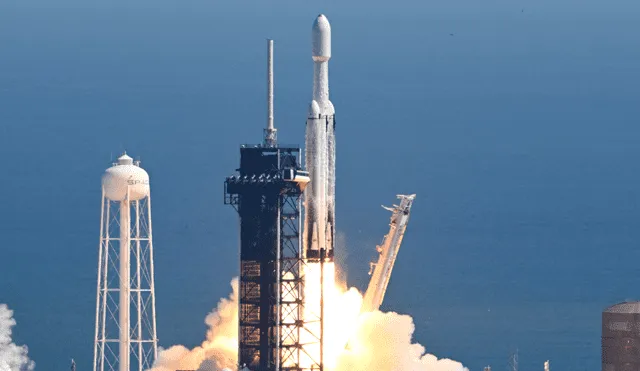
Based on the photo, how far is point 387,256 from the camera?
147500mm

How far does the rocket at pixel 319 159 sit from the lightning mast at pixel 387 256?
177 inches

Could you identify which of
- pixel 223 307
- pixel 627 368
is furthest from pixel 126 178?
pixel 627 368

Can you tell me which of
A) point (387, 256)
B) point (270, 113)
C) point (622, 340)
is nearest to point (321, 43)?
point (270, 113)

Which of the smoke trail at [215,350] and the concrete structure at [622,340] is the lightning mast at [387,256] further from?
the concrete structure at [622,340]

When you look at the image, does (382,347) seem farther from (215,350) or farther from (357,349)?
(215,350)

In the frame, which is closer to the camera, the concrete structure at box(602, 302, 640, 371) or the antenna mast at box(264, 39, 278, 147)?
the antenna mast at box(264, 39, 278, 147)

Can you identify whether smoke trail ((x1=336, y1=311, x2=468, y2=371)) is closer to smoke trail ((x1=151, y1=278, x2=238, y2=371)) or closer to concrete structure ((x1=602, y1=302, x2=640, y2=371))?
smoke trail ((x1=151, y1=278, x2=238, y2=371))

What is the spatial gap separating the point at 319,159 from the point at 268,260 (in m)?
7.34

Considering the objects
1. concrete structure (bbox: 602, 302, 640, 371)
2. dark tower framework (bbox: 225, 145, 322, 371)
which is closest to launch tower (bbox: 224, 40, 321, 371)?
dark tower framework (bbox: 225, 145, 322, 371)

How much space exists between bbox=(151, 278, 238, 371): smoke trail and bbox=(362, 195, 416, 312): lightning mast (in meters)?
8.11

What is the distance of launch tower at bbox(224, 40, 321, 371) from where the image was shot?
140 m

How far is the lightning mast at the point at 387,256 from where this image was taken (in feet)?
483

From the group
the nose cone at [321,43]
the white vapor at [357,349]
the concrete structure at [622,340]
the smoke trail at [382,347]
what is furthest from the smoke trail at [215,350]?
the concrete structure at [622,340]

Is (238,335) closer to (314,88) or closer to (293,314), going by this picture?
(293,314)
